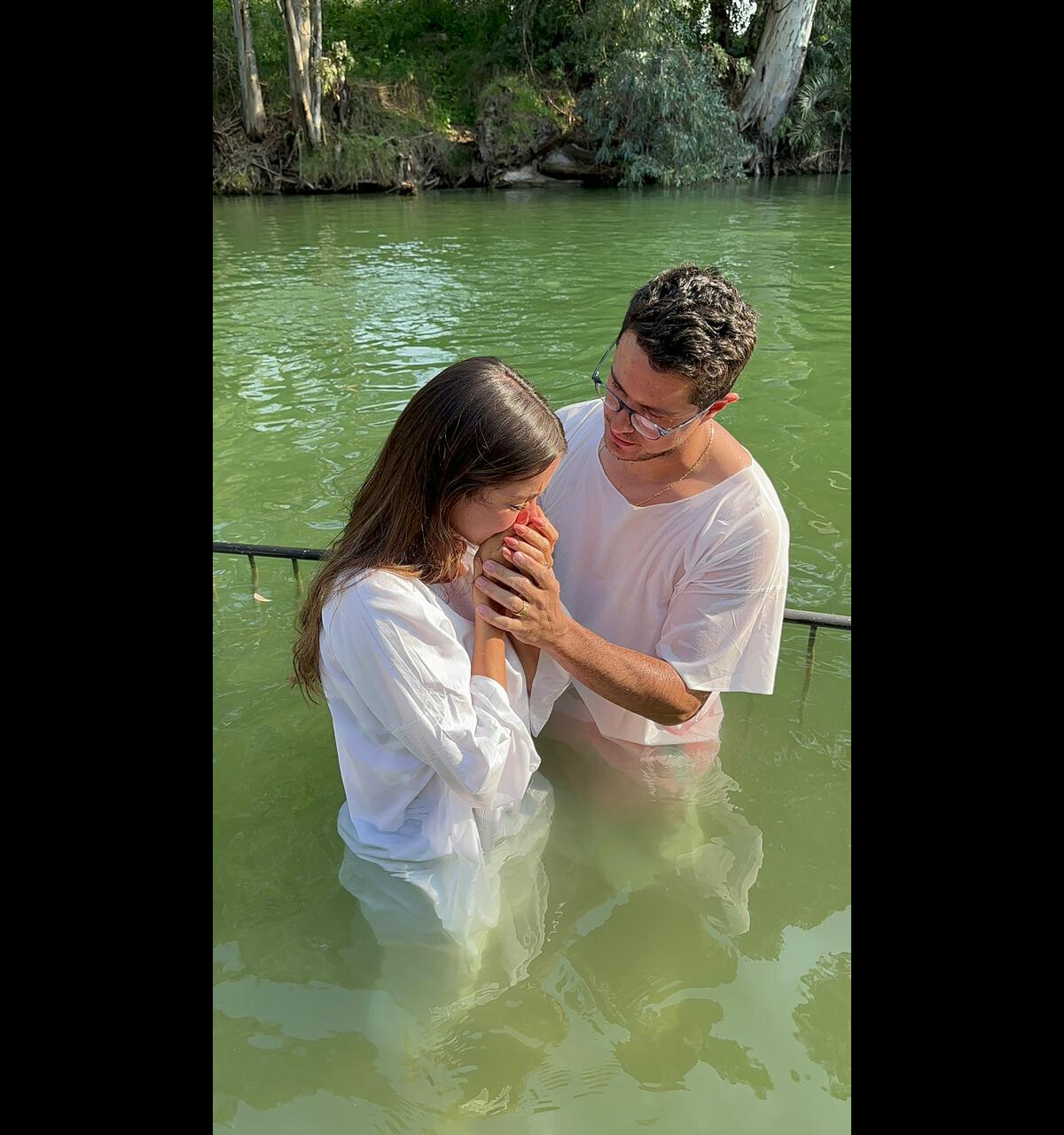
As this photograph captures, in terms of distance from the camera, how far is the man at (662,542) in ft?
8.39

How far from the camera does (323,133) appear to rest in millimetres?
23500

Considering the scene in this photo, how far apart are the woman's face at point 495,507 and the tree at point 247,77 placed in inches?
935

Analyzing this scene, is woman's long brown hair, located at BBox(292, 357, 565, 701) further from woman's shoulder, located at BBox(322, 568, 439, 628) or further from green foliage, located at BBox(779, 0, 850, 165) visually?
green foliage, located at BBox(779, 0, 850, 165)

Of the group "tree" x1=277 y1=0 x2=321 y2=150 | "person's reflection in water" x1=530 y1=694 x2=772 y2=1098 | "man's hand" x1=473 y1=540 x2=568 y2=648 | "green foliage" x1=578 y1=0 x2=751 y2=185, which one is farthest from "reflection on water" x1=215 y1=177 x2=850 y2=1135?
"tree" x1=277 y1=0 x2=321 y2=150

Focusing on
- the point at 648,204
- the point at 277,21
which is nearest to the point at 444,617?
the point at 648,204

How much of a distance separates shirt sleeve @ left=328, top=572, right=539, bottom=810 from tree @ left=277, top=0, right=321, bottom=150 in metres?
23.7

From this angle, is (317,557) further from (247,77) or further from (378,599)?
(247,77)

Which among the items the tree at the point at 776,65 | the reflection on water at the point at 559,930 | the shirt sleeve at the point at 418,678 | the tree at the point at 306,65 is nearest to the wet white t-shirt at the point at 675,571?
the reflection on water at the point at 559,930

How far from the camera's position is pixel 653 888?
321 centimetres

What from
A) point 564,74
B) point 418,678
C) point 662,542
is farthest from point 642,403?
point 564,74

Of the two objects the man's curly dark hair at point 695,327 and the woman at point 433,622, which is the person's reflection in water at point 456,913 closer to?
the woman at point 433,622
